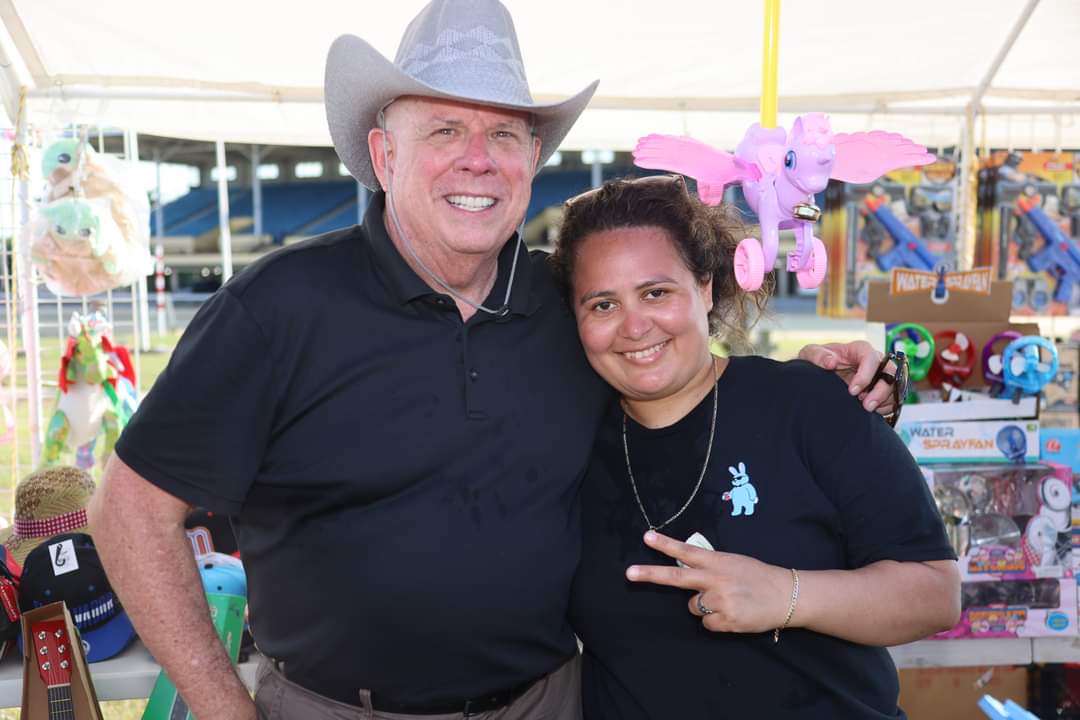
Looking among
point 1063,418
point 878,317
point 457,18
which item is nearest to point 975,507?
point 878,317

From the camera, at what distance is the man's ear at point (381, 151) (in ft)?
5.18

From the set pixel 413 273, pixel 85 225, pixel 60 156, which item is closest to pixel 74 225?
pixel 85 225

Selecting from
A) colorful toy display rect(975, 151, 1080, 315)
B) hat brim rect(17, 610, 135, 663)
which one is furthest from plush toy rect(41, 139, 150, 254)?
colorful toy display rect(975, 151, 1080, 315)

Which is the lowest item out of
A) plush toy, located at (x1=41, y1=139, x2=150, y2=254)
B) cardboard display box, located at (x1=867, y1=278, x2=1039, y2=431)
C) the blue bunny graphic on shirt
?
the blue bunny graphic on shirt

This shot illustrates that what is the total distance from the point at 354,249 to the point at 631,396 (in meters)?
0.55

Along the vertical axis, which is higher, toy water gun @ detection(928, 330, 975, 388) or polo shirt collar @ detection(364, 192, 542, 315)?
polo shirt collar @ detection(364, 192, 542, 315)

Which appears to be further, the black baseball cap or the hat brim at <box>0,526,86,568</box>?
the hat brim at <box>0,526,86,568</box>

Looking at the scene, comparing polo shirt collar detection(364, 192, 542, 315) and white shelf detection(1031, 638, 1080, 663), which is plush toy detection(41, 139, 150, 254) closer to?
polo shirt collar detection(364, 192, 542, 315)

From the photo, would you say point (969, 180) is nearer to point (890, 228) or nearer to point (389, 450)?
point (890, 228)

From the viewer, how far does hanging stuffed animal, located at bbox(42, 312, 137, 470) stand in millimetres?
4031

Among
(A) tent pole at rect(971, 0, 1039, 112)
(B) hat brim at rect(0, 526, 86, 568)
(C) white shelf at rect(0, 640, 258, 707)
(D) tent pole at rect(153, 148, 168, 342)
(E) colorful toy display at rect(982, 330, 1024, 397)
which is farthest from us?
(D) tent pole at rect(153, 148, 168, 342)

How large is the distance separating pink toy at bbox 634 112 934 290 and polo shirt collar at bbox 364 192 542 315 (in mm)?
343

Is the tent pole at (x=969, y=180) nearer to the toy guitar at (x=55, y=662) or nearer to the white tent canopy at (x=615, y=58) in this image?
the white tent canopy at (x=615, y=58)

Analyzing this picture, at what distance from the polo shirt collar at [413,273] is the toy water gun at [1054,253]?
3.62 m
